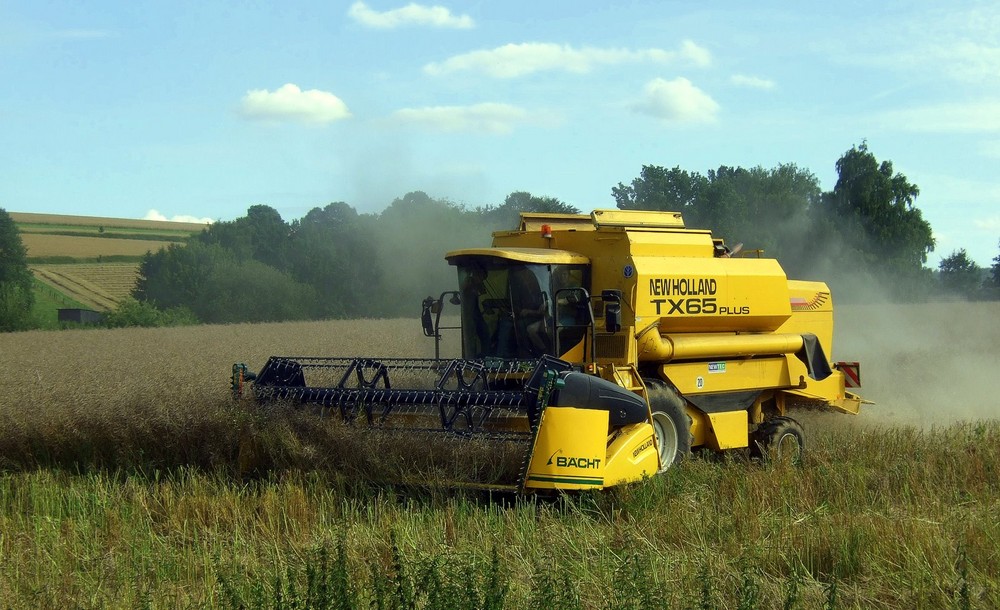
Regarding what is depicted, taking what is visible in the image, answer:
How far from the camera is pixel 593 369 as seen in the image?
8281 mm

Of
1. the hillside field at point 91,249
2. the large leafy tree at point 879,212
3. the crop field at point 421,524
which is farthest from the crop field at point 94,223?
the crop field at point 421,524

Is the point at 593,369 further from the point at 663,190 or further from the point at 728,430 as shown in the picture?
the point at 663,190

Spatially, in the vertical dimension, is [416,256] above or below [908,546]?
above

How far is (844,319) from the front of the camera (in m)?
22.5

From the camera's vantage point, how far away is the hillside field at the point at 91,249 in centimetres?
5331

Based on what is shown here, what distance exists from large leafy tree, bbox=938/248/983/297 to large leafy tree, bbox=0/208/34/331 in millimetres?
48165

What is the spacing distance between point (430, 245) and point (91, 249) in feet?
155

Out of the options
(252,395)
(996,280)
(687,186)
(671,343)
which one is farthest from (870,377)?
(996,280)

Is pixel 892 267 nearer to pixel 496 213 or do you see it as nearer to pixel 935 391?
pixel 496 213

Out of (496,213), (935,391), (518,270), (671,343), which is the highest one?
(496,213)

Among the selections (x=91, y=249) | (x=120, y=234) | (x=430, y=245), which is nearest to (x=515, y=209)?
(x=430, y=245)

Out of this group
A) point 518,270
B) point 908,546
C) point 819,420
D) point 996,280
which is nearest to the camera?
point 908,546

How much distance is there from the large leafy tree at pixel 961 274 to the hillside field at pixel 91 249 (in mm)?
47005

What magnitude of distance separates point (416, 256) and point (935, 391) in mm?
13166
